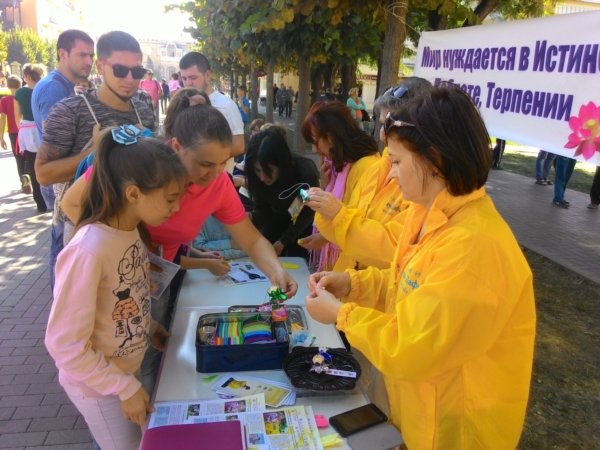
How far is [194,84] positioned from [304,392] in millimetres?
3867

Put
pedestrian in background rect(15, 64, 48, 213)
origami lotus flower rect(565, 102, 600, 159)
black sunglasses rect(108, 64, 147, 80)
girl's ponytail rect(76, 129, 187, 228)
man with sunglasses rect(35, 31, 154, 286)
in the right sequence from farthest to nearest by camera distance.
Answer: pedestrian in background rect(15, 64, 48, 213) → origami lotus flower rect(565, 102, 600, 159) → black sunglasses rect(108, 64, 147, 80) → man with sunglasses rect(35, 31, 154, 286) → girl's ponytail rect(76, 129, 187, 228)

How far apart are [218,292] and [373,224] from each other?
943mm

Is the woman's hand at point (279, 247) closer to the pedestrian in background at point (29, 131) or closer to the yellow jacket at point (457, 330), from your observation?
the yellow jacket at point (457, 330)

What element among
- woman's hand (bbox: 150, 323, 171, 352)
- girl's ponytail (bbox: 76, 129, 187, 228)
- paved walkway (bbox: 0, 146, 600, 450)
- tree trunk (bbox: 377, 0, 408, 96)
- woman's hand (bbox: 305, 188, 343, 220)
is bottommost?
paved walkway (bbox: 0, 146, 600, 450)

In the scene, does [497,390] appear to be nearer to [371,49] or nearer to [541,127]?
[541,127]

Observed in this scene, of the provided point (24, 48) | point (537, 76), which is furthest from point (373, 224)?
point (24, 48)

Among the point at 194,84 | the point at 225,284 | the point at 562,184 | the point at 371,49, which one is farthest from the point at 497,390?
the point at 562,184

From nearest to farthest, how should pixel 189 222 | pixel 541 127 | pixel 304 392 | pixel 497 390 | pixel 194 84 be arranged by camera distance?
pixel 497 390, pixel 304 392, pixel 189 222, pixel 541 127, pixel 194 84

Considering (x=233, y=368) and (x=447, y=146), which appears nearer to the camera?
(x=447, y=146)

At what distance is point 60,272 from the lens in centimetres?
141

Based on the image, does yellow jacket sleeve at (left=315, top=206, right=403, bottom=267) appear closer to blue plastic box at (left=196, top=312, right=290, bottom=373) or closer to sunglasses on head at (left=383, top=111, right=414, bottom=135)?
blue plastic box at (left=196, top=312, right=290, bottom=373)

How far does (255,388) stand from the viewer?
163 centimetres

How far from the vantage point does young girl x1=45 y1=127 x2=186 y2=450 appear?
1.39 m

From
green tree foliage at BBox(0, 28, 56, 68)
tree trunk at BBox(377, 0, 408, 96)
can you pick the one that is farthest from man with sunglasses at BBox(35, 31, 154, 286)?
green tree foliage at BBox(0, 28, 56, 68)
